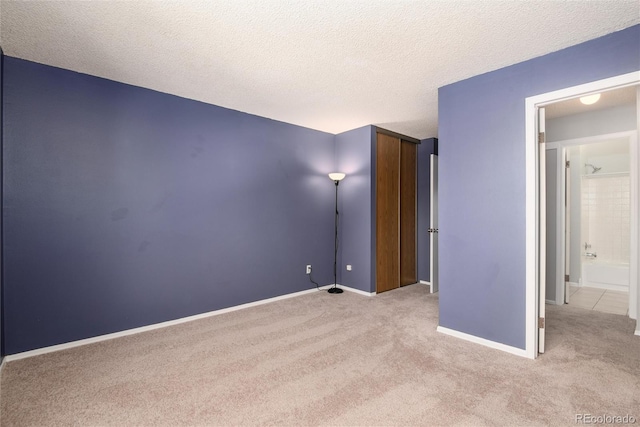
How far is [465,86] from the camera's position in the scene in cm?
284

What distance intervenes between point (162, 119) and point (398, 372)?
3387 millimetres

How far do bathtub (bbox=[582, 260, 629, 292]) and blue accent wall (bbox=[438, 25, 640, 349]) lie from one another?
3.78 meters

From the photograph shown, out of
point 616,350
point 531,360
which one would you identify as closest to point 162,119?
point 531,360

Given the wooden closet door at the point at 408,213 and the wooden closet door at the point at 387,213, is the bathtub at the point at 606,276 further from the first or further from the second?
the wooden closet door at the point at 387,213

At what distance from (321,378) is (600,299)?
4.55m

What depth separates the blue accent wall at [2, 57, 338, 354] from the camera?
2480 mm

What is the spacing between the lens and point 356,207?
4539 mm

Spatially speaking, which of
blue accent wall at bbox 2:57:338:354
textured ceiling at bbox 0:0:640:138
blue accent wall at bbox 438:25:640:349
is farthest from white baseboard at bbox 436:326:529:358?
textured ceiling at bbox 0:0:640:138

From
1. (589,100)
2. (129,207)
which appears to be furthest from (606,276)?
(129,207)

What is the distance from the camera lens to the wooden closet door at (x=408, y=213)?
16.2 feet

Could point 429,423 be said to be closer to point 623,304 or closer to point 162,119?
point 162,119

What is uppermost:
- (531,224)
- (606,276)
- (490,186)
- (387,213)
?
(490,186)

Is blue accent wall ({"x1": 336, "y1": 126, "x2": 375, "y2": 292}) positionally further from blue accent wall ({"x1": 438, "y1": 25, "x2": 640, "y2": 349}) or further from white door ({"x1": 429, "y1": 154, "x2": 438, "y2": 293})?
blue accent wall ({"x1": 438, "y1": 25, "x2": 640, "y2": 349})

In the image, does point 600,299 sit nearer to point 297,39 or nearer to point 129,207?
point 297,39
